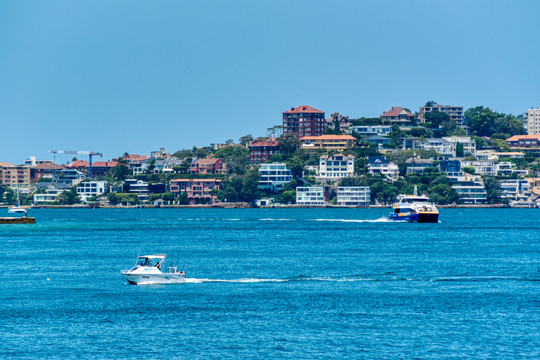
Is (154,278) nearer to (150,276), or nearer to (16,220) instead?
(150,276)

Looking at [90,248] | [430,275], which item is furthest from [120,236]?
[430,275]

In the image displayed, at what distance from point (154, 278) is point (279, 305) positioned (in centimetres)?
1024

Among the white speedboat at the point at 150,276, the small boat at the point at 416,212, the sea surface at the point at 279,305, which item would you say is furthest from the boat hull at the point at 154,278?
the small boat at the point at 416,212

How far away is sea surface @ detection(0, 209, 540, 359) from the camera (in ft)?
116

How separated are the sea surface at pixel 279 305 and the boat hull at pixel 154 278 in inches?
25.0

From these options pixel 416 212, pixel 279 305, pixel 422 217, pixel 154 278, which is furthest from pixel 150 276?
pixel 416 212

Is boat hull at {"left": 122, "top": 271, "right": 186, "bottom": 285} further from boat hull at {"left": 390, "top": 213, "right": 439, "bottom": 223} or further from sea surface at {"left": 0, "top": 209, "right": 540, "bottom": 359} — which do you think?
boat hull at {"left": 390, "top": 213, "right": 439, "bottom": 223}

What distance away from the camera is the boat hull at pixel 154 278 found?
168ft

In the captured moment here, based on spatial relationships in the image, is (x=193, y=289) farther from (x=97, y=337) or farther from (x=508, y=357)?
(x=508, y=357)

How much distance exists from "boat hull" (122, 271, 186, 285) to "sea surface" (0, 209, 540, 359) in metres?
0.64

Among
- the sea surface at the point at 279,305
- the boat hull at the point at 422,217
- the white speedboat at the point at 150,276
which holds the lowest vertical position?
the sea surface at the point at 279,305

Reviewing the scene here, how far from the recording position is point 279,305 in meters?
44.0

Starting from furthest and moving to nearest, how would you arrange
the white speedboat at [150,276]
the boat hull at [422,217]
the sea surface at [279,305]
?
1. the boat hull at [422,217]
2. the white speedboat at [150,276]
3. the sea surface at [279,305]

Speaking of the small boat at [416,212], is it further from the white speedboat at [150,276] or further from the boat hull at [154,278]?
the white speedboat at [150,276]
